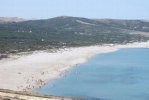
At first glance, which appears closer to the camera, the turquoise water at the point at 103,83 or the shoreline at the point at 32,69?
the turquoise water at the point at 103,83

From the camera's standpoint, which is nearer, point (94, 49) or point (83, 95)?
point (83, 95)

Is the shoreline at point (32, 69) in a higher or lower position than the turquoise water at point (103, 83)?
higher

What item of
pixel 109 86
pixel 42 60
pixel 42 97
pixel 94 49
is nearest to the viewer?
pixel 42 97

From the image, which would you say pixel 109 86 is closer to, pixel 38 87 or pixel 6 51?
pixel 38 87

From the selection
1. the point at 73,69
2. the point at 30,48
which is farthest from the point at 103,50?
the point at 73,69

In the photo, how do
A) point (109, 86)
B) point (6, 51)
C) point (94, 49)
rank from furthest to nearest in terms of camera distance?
point (94, 49) < point (6, 51) < point (109, 86)

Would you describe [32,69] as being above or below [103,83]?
above

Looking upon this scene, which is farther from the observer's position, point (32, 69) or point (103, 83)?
point (32, 69)
